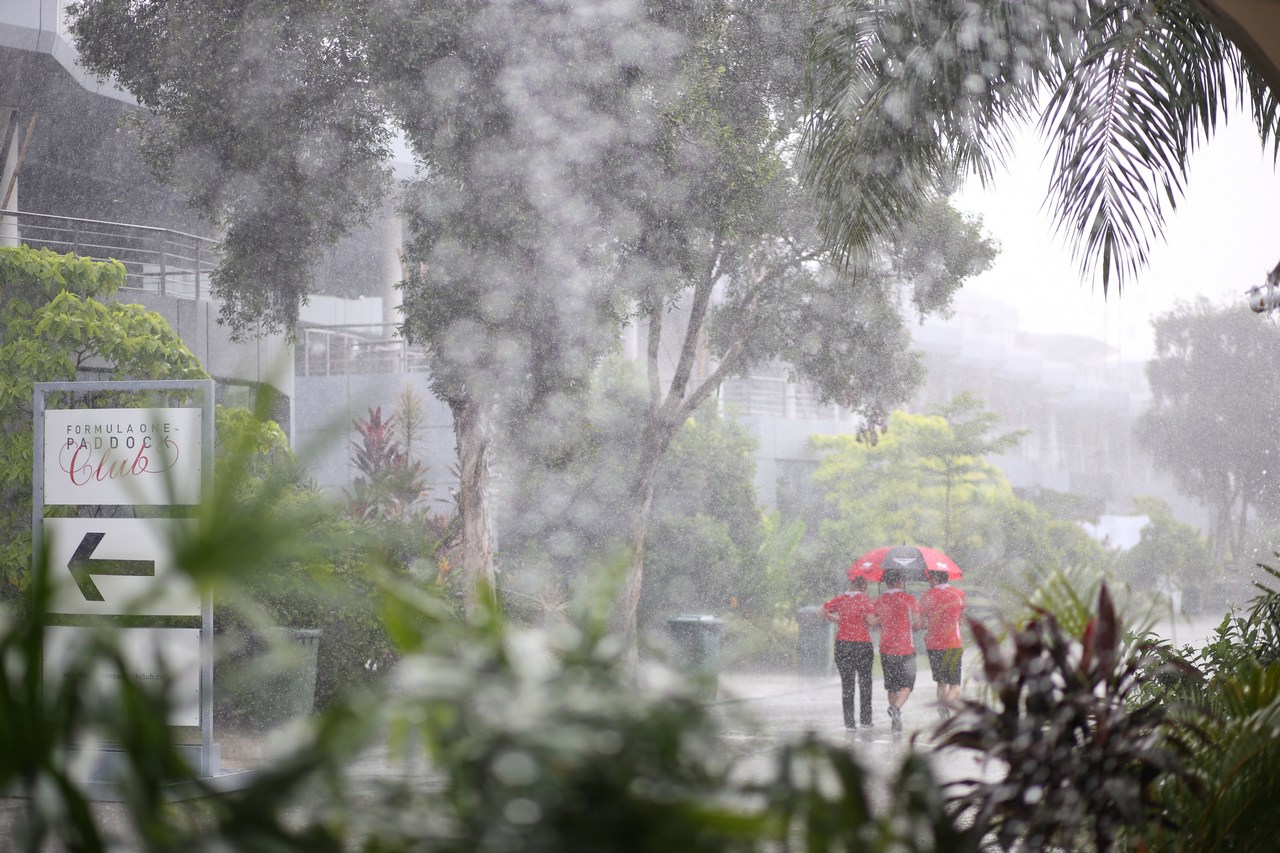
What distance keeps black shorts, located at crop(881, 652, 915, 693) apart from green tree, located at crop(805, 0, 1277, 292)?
253cm

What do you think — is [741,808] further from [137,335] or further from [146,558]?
[137,335]

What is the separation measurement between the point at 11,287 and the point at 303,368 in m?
1.69

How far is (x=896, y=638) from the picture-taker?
7254 mm

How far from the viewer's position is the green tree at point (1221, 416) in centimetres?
742

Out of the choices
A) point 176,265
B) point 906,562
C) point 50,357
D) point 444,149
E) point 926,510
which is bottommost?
point 906,562

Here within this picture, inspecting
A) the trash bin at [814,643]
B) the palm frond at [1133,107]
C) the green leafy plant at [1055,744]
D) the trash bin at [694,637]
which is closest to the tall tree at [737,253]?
the trash bin at [694,637]

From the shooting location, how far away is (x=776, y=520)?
7387mm

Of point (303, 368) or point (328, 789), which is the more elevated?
point (303, 368)

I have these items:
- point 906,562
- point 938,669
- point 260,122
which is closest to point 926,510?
point 906,562

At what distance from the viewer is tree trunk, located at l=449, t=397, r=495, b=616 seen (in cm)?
721

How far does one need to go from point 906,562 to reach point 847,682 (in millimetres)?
843

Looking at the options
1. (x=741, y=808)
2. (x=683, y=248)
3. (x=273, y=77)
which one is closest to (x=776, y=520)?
(x=683, y=248)

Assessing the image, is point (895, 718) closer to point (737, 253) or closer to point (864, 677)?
point (864, 677)

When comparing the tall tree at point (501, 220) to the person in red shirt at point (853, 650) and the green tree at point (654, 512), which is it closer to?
the green tree at point (654, 512)
